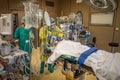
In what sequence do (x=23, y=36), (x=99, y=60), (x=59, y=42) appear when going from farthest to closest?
1. (x=23, y=36)
2. (x=59, y=42)
3. (x=99, y=60)

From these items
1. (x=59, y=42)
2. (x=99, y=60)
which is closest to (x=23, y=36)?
(x=59, y=42)

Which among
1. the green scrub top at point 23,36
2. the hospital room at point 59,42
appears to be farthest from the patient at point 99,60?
the green scrub top at point 23,36

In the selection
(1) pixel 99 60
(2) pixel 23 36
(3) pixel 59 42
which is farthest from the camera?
(2) pixel 23 36

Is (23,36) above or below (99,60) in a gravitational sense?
above

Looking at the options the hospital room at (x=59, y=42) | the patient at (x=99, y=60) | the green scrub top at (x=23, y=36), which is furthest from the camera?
the green scrub top at (x=23, y=36)

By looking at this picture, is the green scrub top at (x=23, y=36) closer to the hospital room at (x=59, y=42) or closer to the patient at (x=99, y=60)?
the hospital room at (x=59, y=42)

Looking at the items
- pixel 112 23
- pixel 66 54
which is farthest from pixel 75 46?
pixel 112 23

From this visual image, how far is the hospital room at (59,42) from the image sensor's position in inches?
69.7

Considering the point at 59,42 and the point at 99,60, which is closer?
the point at 99,60

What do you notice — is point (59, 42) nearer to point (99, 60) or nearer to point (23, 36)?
point (99, 60)

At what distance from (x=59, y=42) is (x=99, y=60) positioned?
921 millimetres

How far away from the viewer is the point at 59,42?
2.39 m

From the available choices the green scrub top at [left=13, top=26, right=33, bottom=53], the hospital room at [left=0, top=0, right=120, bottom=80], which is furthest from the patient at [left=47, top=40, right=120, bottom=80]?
the green scrub top at [left=13, top=26, right=33, bottom=53]

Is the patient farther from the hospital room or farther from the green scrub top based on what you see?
the green scrub top
